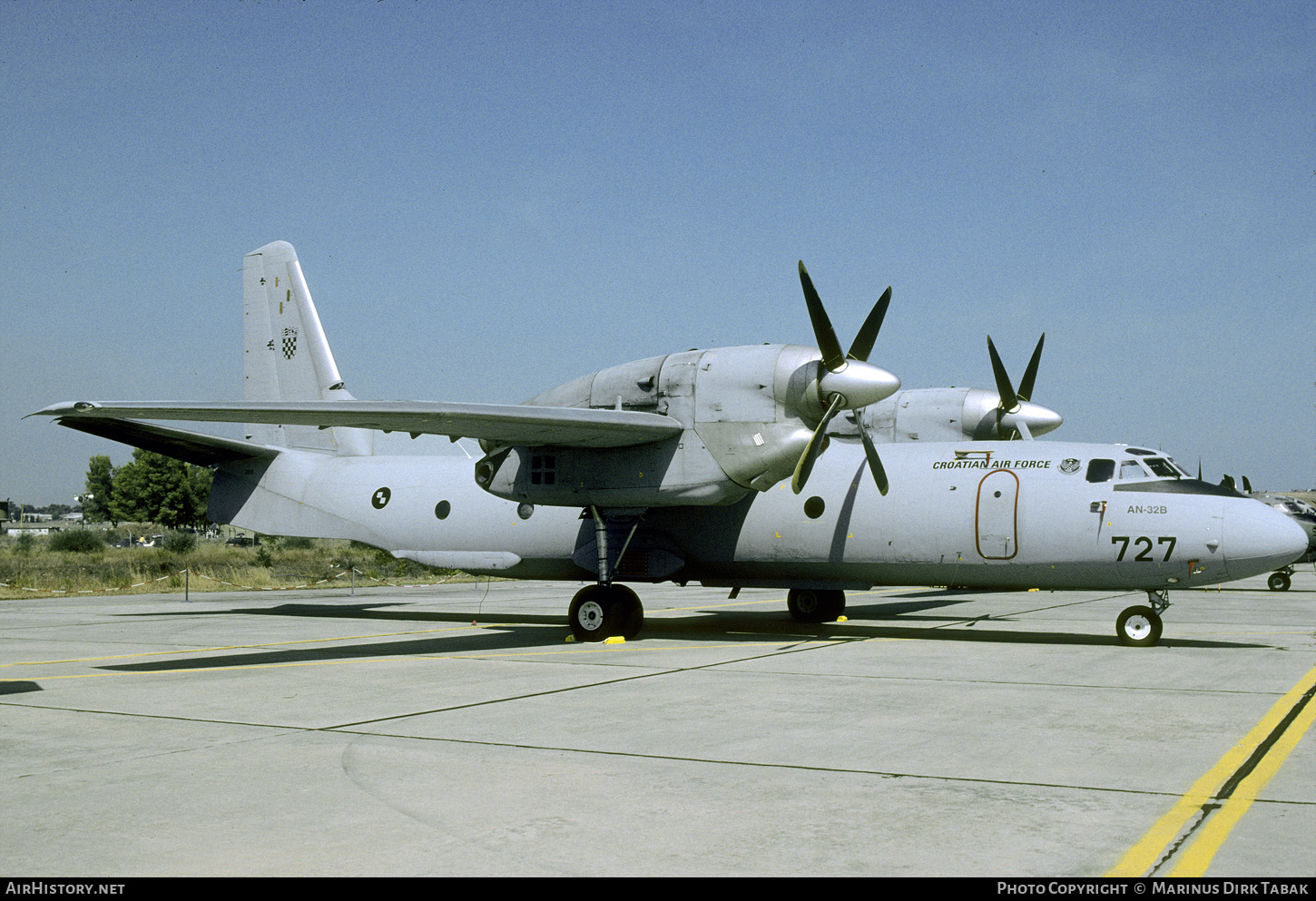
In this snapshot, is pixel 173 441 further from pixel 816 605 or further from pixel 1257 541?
pixel 1257 541

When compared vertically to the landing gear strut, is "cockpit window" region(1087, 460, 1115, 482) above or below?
above

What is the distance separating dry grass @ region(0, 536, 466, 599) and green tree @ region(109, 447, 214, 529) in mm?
33391

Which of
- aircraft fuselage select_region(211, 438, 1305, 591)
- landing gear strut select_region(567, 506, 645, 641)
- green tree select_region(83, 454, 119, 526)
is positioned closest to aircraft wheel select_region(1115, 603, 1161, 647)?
aircraft fuselage select_region(211, 438, 1305, 591)

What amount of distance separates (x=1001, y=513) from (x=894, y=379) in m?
2.72

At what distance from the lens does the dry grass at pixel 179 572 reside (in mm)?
34094

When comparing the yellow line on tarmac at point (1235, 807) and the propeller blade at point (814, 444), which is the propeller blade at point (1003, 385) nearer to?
the propeller blade at point (814, 444)

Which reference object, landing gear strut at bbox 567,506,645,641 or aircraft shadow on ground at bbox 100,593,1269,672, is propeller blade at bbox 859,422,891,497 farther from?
landing gear strut at bbox 567,506,645,641

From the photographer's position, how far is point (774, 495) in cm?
1747

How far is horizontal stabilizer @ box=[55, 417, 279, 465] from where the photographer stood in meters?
17.2

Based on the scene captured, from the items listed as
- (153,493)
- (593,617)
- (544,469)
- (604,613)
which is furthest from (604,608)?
(153,493)

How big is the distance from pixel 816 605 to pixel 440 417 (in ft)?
30.3

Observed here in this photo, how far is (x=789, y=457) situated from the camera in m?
15.3

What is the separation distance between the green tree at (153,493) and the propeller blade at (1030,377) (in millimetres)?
80702

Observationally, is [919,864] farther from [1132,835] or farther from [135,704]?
[135,704]
